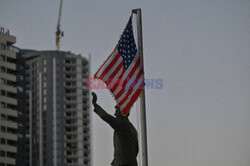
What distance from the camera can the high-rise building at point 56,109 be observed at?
459 feet

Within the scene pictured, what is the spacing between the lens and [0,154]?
96000mm

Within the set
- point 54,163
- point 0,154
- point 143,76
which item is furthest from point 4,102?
point 143,76

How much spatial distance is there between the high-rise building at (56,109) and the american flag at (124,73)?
127 m

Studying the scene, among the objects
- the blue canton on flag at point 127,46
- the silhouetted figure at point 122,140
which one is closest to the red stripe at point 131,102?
the silhouetted figure at point 122,140

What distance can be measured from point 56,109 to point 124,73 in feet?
439

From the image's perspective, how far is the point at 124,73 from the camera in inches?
458

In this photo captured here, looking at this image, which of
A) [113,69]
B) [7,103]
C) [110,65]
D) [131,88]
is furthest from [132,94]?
[7,103]

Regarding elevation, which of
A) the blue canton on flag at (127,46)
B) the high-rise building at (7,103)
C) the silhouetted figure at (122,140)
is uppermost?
the high-rise building at (7,103)

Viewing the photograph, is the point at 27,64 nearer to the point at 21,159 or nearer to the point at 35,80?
the point at 35,80

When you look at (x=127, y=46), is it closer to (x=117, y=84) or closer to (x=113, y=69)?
(x=113, y=69)

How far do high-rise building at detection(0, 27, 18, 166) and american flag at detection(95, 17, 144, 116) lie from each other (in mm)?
87050

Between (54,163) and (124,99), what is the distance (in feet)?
427

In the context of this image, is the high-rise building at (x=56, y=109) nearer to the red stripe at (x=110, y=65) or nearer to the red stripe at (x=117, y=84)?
the red stripe at (x=110, y=65)

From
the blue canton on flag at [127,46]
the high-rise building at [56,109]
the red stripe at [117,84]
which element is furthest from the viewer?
the high-rise building at [56,109]
